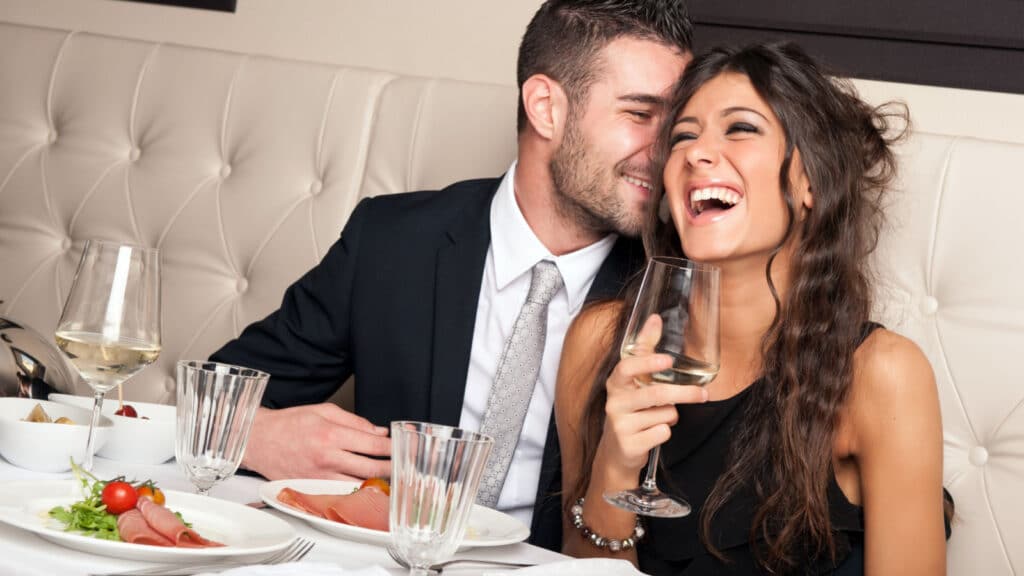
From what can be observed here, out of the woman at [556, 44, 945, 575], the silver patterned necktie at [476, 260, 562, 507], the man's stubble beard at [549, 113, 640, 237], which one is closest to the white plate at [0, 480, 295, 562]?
the woman at [556, 44, 945, 575]

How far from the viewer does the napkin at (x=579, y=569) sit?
41.0 inches

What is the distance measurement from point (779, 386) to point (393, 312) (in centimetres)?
75

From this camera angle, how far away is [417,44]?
272 cm

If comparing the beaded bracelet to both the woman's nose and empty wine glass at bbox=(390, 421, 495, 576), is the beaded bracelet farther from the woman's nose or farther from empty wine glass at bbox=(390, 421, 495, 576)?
empty wine glass at bbox=(390, 421, 495, 576)

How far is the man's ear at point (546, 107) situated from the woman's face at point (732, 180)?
0.47 m

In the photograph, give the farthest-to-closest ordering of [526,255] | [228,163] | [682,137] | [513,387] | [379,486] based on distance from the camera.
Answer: [228,163] → [526,255] → [513,387] → [682,137] → [379,486]

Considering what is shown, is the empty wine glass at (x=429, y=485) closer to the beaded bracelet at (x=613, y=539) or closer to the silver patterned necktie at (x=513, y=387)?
the beaded bracelet at (x=613, y=539)

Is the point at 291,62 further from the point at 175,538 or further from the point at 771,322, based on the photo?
the point at 175,538

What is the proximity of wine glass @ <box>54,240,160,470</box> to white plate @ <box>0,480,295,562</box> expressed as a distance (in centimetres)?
12

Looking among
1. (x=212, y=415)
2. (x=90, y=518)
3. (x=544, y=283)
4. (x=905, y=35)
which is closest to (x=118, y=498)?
(x=90, y=518)

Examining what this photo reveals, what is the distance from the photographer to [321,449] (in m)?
1.66

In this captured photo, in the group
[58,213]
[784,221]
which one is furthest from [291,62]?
[784,221]

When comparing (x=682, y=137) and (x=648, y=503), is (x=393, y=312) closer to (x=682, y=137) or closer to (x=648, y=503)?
(x=682, y=137)

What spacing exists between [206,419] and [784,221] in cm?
99
